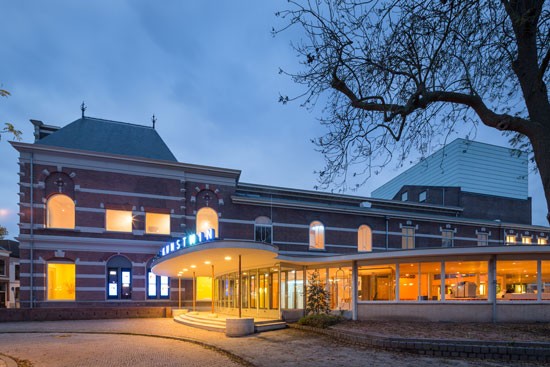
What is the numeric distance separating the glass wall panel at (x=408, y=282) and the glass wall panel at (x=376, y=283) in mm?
399

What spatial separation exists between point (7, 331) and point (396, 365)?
17719 mm

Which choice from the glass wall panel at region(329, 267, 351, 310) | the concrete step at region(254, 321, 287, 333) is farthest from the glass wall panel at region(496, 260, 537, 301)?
the concrete step at region(254, 321, 287, 333)

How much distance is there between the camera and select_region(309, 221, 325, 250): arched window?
3058 cm

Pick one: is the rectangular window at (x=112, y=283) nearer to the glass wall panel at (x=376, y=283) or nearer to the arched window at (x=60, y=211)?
the arched window at (x=60, y=211)

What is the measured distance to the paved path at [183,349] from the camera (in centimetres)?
1059

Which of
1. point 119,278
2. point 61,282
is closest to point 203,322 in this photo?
point 119,278

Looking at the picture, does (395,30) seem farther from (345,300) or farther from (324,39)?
(345,300)

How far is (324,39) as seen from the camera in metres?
7.19

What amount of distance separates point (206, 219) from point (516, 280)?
1919cm

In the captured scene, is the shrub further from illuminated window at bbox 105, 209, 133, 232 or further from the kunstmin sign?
illuminated window at bbox 105, 209, 133, 232

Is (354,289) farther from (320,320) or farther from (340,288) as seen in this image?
(320,320)

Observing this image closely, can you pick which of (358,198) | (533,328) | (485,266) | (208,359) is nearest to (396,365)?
(208,359)

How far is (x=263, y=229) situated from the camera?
95.3 feet

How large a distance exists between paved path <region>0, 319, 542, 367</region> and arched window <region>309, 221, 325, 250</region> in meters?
14.1
